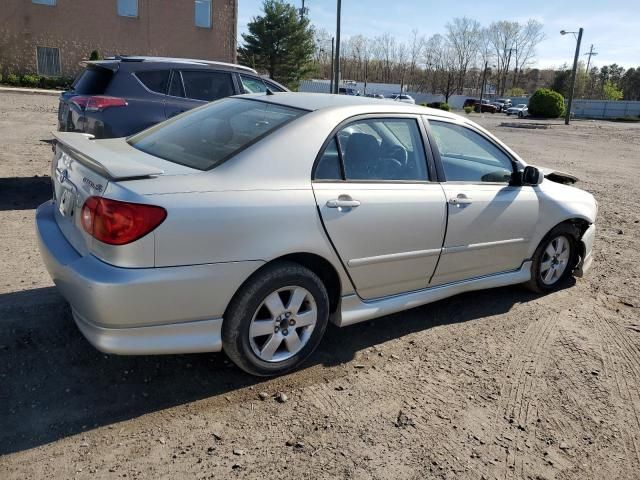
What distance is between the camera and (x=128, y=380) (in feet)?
10.2

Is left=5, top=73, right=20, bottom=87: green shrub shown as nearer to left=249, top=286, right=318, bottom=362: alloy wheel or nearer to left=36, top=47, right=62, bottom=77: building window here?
left=36, top=47, right=62, bottom=77: building window

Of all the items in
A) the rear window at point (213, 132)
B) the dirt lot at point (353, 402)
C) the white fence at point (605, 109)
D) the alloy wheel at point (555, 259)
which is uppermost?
the white fence at point (605, 109)

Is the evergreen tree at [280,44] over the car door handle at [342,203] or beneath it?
over

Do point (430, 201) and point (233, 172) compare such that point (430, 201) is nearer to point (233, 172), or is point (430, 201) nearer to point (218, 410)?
point (233, 172)

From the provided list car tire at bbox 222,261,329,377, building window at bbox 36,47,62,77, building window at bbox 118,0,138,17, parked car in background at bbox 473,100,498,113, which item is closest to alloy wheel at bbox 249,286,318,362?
car tire at bbox 222,261,329,377

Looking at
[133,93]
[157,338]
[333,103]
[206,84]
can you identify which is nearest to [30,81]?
[206,84]

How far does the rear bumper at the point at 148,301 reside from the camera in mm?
2633

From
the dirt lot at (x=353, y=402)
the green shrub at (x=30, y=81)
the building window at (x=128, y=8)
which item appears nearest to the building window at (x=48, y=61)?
the green shrub at (x=30, y=81)

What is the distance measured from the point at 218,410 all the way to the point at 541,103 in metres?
50.2

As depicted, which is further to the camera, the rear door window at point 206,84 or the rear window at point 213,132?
the rear door window at point 206,84

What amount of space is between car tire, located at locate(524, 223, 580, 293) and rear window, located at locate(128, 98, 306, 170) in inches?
102

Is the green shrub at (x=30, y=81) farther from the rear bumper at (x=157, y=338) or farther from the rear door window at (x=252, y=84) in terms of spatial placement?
the rear bumper at (x=157, y=338)

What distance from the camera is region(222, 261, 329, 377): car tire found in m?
2.98

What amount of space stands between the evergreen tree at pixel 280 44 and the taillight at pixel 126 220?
45.1 m
